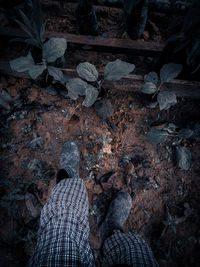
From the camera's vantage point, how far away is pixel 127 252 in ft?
3.75

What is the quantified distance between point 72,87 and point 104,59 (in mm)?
662

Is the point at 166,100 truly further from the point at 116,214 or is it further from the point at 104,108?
the point at 116,214

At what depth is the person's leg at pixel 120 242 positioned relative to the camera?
3.59ft

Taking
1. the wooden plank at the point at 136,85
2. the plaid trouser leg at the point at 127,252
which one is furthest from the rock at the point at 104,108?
the plaid trouser leg at the point at 127,252

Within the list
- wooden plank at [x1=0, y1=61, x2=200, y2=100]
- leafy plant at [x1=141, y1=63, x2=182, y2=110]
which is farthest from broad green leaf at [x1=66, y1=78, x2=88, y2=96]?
leafy plant at [x1=141, y1=63, x2=182, y2=110]

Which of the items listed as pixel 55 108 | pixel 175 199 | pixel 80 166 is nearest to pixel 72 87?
pixel 55 108

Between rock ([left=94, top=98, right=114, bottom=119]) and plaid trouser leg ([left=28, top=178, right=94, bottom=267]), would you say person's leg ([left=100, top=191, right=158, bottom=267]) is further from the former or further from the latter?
rock ([left=94, top=98, right=114, bottom=119])

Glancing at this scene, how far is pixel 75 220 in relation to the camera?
47.9 inches

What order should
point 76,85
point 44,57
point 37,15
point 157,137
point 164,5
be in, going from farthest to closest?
1. point 164,5
2. point 157,137
3. point 76,85
4. point 44,57
5. point 37,15

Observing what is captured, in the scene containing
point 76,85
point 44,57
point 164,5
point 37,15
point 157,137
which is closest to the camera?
point 37,15

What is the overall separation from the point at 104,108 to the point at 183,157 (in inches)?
35.5

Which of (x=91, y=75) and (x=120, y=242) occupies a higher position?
(x=91, y=75)

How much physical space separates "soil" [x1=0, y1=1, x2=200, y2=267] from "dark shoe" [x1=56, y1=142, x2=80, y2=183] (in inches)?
3.0

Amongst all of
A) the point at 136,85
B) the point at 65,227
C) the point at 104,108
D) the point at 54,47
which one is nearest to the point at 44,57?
the point at 54,47
